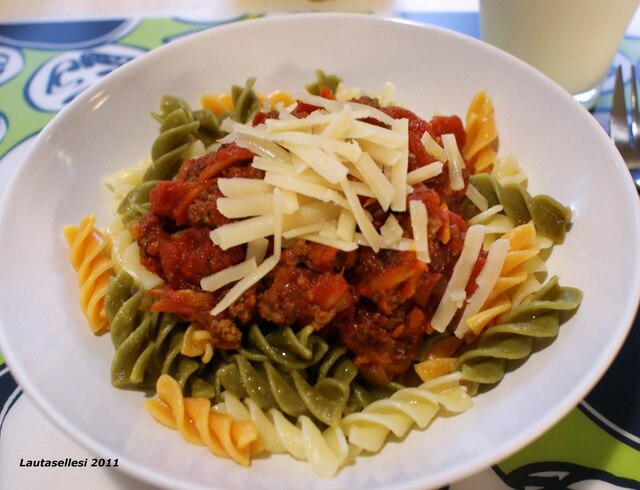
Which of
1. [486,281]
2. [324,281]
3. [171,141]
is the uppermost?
[171,141]

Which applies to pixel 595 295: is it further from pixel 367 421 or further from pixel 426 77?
pixel 426 77

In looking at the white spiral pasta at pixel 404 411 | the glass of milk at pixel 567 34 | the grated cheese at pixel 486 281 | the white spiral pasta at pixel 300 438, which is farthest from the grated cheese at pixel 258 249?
the glass of milk at pixel 567 34

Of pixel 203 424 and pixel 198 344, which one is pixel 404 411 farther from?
pixel 198 344

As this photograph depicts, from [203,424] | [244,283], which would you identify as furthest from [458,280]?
[203,424]

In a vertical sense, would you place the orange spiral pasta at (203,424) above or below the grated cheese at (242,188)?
below

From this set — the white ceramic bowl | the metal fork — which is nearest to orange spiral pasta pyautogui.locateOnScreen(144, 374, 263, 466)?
the white ceramic bowl

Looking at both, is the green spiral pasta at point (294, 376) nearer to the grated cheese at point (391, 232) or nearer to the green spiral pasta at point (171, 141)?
the grated cheese at point (391, 232)

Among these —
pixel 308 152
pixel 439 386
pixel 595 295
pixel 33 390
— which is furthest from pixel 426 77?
pixel 33 390

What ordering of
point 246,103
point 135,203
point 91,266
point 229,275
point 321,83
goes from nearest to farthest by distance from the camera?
point 229,275, point 91,266, point 135,203, point 246,103, point 321,83
